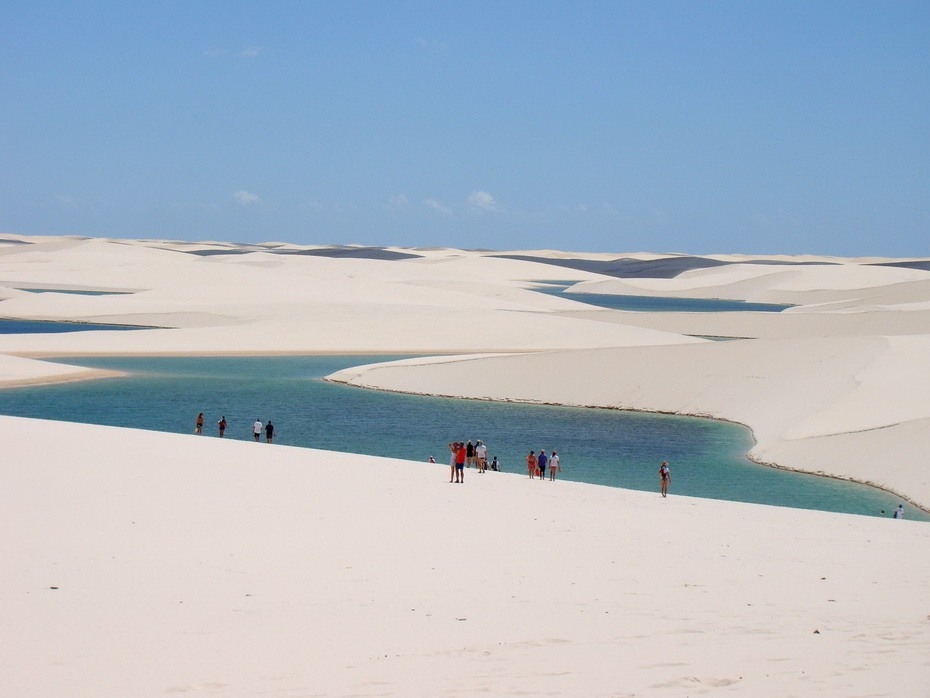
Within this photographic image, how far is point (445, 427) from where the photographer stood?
86.2ft

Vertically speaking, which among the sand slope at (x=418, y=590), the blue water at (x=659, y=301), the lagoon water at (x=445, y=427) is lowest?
the sand slope at (x=418, y=590)

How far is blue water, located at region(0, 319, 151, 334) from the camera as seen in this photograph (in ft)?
174

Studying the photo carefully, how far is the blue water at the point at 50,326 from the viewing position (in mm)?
52916

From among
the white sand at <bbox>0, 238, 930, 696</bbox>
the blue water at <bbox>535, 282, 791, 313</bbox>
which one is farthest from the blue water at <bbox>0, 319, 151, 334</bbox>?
the blue water at <bbox>535, 282, 791, 313</bbox>

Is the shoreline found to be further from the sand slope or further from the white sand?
the sand slope

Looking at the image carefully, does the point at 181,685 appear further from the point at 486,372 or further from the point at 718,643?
the point at 486,372

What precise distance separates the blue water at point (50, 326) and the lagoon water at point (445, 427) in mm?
19015

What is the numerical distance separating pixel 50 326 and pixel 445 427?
119 feet

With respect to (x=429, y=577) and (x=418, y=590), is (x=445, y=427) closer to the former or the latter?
(x=429, y=577)

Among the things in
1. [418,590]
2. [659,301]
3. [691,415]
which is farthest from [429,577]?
[659,301]

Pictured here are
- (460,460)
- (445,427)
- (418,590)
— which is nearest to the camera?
(418,590)

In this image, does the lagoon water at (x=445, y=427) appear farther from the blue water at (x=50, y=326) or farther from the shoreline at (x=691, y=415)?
the blue water at (x=50, y=326)

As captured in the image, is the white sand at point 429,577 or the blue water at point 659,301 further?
the blue water at point 659,301

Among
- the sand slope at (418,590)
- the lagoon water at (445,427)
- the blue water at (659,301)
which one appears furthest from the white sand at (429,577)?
the blue water at (659,301)
